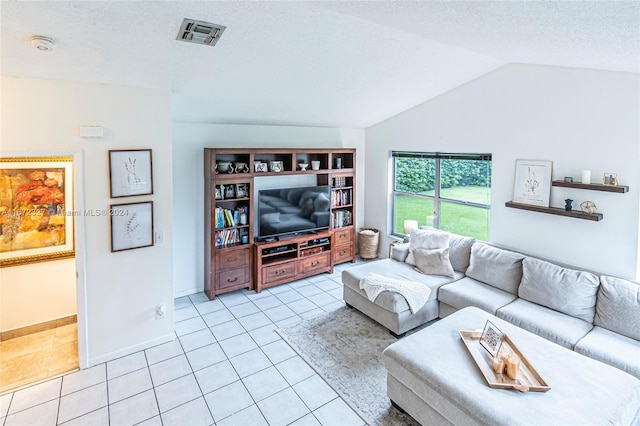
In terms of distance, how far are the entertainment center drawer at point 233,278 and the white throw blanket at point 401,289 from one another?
5.47 ft

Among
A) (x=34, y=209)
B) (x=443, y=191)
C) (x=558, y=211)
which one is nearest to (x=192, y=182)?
(x=34, y=209)

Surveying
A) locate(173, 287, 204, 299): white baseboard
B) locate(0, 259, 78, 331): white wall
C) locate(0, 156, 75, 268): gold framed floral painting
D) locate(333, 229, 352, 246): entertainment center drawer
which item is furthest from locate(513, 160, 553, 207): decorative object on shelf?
locate(0, 259, 78, 331): white wall

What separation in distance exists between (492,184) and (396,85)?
5.45 feet

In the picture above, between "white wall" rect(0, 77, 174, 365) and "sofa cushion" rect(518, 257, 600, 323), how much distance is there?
3.59 metres

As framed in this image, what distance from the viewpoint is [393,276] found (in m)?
4.27

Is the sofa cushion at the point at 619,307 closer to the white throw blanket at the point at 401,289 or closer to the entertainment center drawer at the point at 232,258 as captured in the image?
the white throw blanket at the point at 401,289

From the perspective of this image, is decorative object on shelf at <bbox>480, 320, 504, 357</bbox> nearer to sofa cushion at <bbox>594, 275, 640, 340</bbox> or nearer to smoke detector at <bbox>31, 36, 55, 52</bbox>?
sofa cushion at <bbox>594, 275, 640, 340</bbox>

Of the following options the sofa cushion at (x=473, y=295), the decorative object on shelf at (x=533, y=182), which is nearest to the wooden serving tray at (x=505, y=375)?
the sofa cushion at (x=473, y=295)

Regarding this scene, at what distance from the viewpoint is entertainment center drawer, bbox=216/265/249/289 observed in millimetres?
4766

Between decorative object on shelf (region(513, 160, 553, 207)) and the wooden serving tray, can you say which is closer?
the wooden serving tray

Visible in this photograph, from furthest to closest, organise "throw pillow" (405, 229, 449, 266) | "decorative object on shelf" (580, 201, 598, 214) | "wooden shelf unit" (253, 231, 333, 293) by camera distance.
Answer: "wooden shelf unit" (253, 231, 333, 293) → "throw pillow" (405, 229, 449, 266) → "decorative object on shelf" (580, 201, 598, 214)

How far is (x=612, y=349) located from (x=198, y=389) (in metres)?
3.29

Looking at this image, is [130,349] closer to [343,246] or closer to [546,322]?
[343,246]

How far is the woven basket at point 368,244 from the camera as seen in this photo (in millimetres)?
6133
